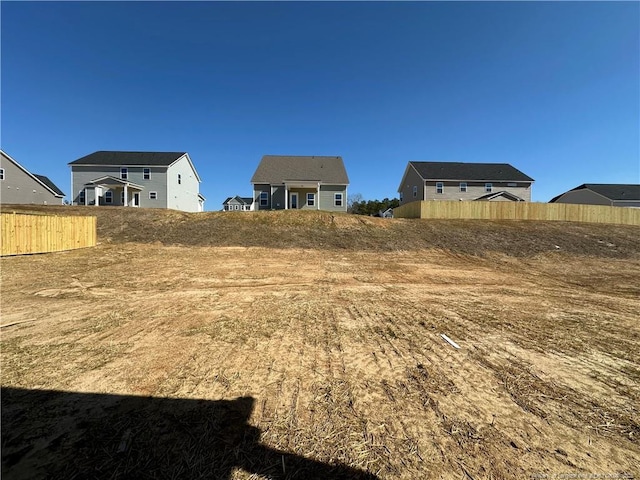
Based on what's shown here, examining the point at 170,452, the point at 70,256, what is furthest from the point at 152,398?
the point at 70,256

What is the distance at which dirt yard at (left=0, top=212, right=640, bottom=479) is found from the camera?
2.08 metres

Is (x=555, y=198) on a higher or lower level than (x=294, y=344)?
higher

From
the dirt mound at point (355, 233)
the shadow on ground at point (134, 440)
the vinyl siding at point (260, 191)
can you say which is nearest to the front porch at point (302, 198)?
the vinyl siding at point (260, 191)

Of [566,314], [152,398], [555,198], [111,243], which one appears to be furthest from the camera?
[555,198]

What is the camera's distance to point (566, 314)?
226 inches

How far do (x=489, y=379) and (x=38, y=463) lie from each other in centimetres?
425

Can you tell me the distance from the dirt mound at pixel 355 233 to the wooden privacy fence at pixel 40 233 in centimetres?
179

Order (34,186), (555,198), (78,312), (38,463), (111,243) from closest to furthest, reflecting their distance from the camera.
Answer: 1. (38,463)
2. (78,312)
3. (111,243)
4. (34,186)
5. (555,198)

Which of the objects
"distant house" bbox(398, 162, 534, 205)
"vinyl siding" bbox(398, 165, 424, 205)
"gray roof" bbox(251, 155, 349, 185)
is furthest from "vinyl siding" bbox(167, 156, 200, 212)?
"distant house" bbox(398, 162, 534, 205)

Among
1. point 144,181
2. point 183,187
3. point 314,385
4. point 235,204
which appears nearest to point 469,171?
point 183,187

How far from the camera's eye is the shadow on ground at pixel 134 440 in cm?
195

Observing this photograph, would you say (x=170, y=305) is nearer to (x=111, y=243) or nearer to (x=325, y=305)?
(x=325, y=305)

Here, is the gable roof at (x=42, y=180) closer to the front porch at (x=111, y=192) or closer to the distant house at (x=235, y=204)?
the front porch at (x=111, y=192)

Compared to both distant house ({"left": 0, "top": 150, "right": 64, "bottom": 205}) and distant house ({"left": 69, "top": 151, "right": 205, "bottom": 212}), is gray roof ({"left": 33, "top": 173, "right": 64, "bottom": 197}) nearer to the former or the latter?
distant house ({"left": 0, "top": 150, "right": 64, "bottom": 205})
